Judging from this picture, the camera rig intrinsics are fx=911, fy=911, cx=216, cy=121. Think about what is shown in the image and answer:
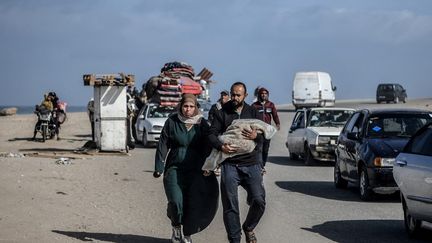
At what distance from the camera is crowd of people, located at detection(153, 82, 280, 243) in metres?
9.95

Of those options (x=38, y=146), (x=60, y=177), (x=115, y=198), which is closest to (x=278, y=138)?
(x=38, y=146)

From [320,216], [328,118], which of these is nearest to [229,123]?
[320,216]

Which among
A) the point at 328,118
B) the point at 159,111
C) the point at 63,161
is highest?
the point at 328,118

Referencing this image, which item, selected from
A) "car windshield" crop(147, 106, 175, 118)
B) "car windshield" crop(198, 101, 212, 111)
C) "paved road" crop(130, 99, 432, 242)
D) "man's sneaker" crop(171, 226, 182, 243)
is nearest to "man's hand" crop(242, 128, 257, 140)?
"man's sneaker" crop(171, 226, 182, 243)

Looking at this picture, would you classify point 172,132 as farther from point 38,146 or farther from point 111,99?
point 38,146

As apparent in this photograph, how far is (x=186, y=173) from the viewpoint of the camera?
10328 millimetres

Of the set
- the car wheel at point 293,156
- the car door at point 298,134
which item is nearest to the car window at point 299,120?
the car door at point 298,134

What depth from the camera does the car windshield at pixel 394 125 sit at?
649 inches

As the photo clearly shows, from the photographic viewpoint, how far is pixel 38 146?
31609 mm

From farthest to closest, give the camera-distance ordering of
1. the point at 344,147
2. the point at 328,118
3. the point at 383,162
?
the point at 328,118
the point at 344,147
the point at 383,162

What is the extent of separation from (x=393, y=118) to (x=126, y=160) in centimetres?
1067

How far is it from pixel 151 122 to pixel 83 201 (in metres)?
17.7

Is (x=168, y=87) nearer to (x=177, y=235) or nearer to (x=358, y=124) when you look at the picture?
(x=358, y=124)

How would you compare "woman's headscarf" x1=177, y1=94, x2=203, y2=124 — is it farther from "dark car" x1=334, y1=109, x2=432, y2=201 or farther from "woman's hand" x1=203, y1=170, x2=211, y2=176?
"dark car" x1=334, y1=109, x2=432, y2=201
